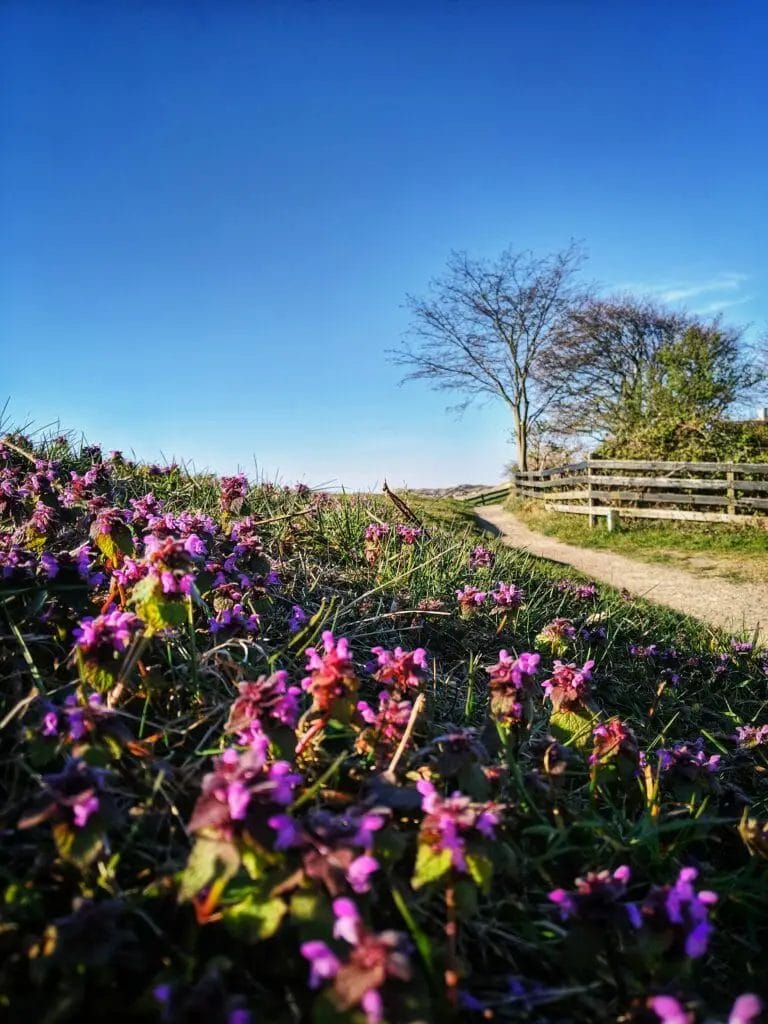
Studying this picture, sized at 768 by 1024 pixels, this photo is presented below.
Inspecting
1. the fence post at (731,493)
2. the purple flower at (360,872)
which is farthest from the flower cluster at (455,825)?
the fence post at (731,493)

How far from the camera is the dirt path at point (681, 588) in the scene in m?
7.87

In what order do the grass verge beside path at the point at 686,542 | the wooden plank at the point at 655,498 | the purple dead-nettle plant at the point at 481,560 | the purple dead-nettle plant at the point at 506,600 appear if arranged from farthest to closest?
the wooden plank at the point at 655,498, the grass verge beside path at the point at 686,542, the purple dead-nettle plant at the point at 481,560, the purple dead-nettle plant at the point at 506,600

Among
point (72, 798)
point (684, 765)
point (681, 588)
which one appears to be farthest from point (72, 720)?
point (681, 588)

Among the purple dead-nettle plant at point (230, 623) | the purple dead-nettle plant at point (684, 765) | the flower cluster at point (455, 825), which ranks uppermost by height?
the purple dead-nettle plant at point (230, 623)

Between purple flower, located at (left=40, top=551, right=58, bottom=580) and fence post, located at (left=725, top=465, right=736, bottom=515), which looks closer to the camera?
purple flower, located at (left=40, top=551, right=58, bottom=580)

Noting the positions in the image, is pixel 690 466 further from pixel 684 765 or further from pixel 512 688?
pixel 512 688

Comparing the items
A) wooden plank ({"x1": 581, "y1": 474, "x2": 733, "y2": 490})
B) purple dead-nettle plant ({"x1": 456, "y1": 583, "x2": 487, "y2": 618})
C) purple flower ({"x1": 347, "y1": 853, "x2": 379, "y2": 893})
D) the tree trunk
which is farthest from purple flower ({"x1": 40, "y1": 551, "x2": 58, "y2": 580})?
the tree trunk

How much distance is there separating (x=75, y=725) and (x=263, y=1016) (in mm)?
582

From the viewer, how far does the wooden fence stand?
14227mm

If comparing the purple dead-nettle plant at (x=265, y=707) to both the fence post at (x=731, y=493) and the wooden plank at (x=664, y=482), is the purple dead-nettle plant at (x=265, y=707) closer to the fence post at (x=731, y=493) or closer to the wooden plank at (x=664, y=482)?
the wooden plank at (x=664, y=482)

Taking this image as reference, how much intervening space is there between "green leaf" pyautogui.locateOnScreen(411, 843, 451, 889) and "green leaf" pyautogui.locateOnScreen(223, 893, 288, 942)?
21cm

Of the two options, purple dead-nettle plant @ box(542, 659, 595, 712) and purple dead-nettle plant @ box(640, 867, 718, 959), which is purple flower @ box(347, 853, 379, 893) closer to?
purple dead-nettle plant @ box(640, 867, 718, 959)

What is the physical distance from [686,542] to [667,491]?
12.9 ft

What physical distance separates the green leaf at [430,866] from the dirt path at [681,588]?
578cm
